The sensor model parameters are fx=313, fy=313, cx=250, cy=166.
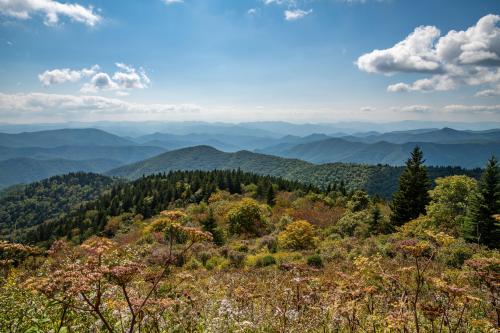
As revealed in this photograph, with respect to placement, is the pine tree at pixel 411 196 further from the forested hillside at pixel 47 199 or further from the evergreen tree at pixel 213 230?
the forested hillside at pixel 47 199

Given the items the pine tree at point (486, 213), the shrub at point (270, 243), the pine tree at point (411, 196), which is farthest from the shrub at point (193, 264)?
the pine tree at point (411, 196)

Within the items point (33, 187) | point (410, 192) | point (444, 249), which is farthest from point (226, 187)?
point (33, 187)

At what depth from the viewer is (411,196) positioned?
111 ft

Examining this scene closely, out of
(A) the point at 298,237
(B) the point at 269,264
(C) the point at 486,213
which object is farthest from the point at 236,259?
(C) the point at 486,213

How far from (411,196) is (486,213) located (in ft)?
38.6

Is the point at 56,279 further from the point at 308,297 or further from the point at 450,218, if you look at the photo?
the point at 450,218

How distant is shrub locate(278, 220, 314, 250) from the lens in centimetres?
2239

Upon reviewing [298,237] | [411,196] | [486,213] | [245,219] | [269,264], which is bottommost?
[245,219]

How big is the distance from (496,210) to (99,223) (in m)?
62.5

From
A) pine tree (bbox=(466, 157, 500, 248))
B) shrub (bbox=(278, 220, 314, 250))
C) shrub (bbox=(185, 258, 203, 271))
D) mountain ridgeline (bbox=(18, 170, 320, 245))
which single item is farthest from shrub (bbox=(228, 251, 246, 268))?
mountain ridgeline (bbox=(18, 170, 320, 245))

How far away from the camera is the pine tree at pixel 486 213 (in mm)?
21581

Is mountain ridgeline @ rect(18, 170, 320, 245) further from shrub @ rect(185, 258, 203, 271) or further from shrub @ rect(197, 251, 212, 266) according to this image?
shrub @ rect(185, 258, 203, 271)

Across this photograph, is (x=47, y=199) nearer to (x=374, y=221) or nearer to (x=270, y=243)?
(x=270, y=243)

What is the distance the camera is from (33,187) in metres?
174
